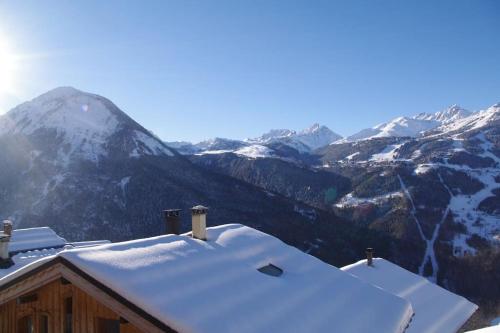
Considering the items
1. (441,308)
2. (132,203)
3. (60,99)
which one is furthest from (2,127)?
(441,308)

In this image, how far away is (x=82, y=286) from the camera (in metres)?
9.34

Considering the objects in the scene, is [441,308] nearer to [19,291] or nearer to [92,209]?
[19,291]

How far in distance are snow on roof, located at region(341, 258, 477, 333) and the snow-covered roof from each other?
398 inches

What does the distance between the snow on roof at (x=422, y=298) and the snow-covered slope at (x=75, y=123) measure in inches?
3912

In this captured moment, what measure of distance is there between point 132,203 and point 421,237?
306 ft

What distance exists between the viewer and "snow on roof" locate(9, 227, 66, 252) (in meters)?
25.8

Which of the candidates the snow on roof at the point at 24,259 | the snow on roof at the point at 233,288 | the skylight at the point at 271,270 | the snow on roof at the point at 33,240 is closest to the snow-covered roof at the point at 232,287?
the snow on roof at the point at 233,288

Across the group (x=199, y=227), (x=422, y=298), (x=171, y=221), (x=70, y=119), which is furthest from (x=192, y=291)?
(x=70, y=119)

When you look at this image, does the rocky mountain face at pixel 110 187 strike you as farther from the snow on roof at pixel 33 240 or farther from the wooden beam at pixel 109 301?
the wooden beam at pixel 109 301

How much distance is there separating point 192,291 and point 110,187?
335ft

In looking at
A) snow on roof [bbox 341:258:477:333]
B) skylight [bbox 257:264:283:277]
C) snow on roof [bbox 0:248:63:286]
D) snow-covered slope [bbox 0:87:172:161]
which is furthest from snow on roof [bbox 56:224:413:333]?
snow-covered slope [bbox 0:87:172:161]

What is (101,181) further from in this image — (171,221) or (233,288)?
(233,288)

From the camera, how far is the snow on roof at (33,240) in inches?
1014

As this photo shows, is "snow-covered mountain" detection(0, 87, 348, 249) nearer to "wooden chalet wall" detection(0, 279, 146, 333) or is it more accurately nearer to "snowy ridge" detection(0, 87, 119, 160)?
"snowy ridge" detection(0, 87, 119, 160)
